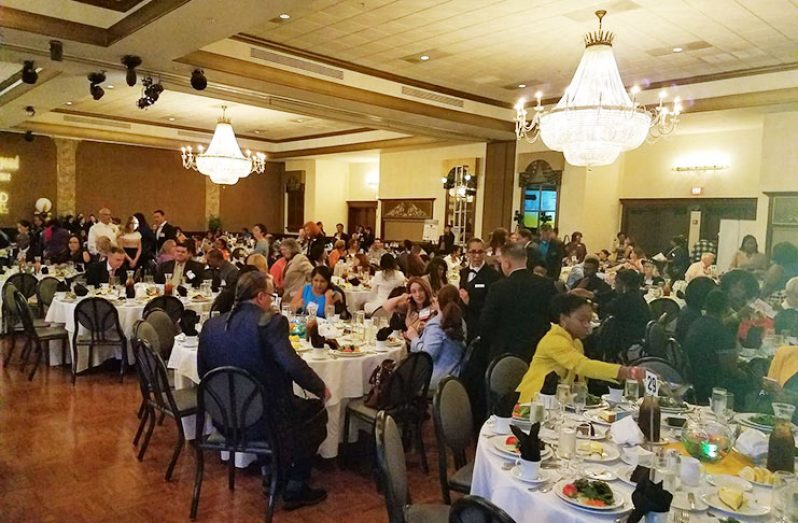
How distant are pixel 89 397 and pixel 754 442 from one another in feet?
18.0

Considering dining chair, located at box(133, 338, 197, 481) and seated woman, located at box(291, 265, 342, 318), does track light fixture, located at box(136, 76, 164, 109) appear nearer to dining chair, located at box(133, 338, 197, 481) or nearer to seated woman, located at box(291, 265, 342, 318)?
seated woman, located at box(291, 265, 342, 318)

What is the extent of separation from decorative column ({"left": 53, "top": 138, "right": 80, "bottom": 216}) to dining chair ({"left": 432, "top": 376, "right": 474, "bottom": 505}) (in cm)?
1673

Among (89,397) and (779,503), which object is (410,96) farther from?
(779,503)

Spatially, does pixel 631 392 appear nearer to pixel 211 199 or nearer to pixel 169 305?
pixel 169 305

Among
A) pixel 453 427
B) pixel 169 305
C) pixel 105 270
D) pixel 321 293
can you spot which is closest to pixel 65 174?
pixel 105 270

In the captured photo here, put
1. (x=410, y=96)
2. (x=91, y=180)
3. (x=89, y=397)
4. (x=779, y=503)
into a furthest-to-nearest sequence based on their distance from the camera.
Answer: (x=91, y=180), (x=410, y=96), (x=89, y=397), (x=779, y=503)

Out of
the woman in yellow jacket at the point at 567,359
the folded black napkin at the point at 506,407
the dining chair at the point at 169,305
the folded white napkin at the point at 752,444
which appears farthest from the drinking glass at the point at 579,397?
the dining chair at the point at 169,305

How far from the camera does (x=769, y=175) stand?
9555 millimetres

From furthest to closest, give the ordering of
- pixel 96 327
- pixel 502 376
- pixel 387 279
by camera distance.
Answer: pixel 387 279 → pixel 96 327 → pixel 502 376

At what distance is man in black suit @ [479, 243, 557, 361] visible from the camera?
419 cm

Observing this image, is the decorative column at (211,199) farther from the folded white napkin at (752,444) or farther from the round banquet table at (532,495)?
the folded white napkin at (752,444)

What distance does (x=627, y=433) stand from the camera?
263 centimetres

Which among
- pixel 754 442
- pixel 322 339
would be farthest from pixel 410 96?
pixel 754 442

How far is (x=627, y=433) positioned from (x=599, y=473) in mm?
379
